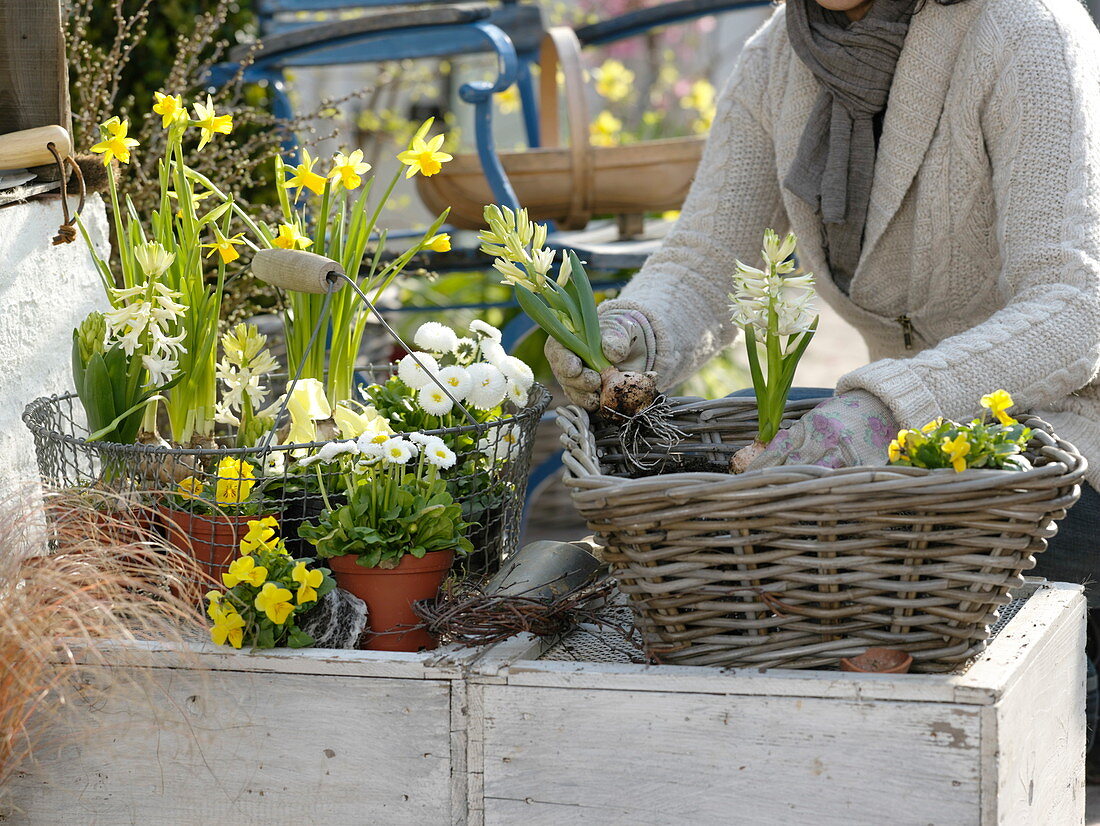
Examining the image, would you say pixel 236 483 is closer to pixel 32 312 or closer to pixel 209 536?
pixel 209 536

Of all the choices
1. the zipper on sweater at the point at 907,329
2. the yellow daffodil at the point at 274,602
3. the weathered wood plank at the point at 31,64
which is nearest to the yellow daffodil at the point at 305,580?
the yellow daffodil at the point at 274,602

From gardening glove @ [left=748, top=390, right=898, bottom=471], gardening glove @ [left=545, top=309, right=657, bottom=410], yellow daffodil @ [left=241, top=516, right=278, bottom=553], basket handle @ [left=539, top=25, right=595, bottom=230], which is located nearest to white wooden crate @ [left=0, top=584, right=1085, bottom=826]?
yellow daffodil @ [left=241, top=516, right=278, bottom=553]

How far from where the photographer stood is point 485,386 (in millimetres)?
1531

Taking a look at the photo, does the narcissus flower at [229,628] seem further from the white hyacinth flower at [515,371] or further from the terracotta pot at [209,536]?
the white hyacinth flower at [515,371]

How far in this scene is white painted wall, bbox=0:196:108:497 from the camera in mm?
1692

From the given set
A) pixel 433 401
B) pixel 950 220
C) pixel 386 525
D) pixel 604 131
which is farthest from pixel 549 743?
pixel 604 131

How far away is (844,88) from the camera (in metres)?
1.77

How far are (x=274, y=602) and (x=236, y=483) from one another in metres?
0.18

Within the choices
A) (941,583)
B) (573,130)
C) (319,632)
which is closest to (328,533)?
(319,632)

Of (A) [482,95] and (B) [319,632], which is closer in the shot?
(B) [319,632]

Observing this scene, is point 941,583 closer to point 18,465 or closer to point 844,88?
point 844,88

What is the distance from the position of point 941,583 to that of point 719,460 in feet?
1.51

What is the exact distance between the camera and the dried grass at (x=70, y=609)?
4.20ft

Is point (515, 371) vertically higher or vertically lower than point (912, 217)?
lower
